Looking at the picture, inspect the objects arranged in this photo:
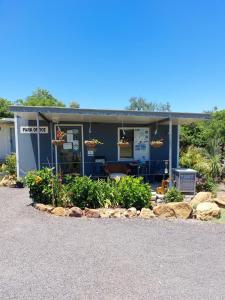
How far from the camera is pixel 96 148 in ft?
33.4

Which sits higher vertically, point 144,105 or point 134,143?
point 144,105

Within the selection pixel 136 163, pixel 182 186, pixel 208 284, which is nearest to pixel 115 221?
pixel 208 284

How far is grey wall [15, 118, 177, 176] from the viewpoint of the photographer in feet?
31.4

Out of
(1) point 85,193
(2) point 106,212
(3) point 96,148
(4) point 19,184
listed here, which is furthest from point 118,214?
(4) point 19,184

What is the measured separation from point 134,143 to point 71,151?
8.60ft

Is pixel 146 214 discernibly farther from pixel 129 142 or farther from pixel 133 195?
pixel 129 142

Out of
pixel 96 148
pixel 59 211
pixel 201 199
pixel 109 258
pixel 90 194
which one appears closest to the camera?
pixel 109 258

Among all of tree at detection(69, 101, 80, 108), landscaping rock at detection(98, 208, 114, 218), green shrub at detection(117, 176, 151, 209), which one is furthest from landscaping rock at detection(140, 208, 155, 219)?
tree at detection(69, 101, 80, 108)

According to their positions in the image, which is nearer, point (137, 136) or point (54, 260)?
point (54, 260)

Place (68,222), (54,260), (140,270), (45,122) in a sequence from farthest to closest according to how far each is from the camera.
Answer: (45,122), (68,222), (54,260), (140,270)

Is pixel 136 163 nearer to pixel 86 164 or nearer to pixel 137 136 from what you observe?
pixel 137 136

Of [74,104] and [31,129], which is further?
[74,104]

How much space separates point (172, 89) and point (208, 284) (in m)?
23.1

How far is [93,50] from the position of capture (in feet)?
45.1
